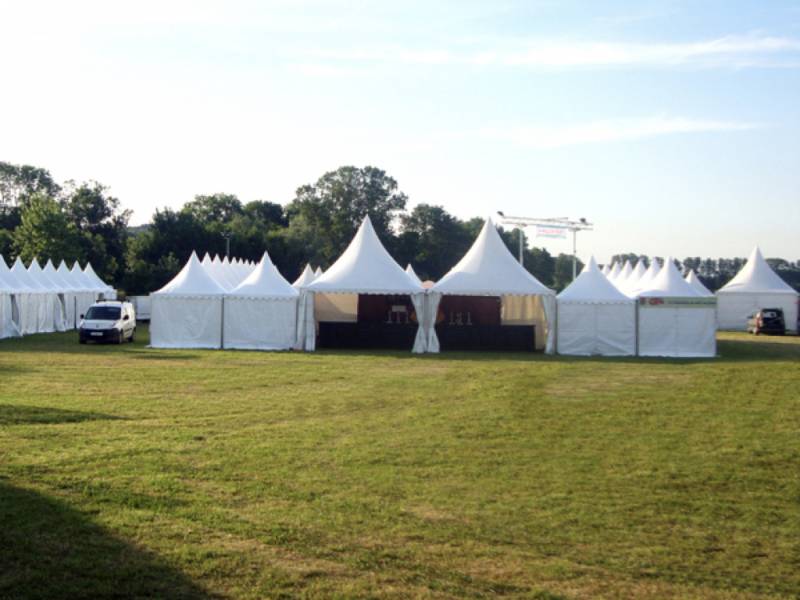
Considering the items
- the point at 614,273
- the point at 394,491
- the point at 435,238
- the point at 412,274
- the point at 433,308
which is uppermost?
the point at 435,238

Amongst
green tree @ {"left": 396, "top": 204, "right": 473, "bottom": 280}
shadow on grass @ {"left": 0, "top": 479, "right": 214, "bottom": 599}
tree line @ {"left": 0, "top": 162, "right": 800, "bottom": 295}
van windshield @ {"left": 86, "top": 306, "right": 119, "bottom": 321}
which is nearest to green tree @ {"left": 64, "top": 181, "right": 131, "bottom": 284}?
tree line @ {"left": 0, "top": 162, "right": 800, "bottom": 295}

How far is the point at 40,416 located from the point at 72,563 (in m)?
7.14

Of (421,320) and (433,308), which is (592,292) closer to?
(433,308)

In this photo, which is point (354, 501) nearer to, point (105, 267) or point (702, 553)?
point (702, 553)

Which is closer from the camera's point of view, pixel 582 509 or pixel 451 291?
pixel 582 509

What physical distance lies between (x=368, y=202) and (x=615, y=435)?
7811 cm

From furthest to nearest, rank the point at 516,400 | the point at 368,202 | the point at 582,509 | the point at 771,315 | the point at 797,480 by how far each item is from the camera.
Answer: the point at 368,202
the point at 771,315
the point at 516,400
the point at 797,480
the point at 582,509

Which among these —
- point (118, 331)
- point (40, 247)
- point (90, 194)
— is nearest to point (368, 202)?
point (90, 194)

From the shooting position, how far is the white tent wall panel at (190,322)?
28.9 metres

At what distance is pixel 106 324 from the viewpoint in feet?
96.7

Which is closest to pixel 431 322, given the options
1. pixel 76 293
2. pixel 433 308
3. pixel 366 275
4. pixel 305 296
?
pixel 433 308

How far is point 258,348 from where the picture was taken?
93.6 feet

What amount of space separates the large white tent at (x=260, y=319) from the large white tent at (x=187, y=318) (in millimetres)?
393

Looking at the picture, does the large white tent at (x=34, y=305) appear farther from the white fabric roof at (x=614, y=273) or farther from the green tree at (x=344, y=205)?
the green tree at (x=344, y=205)
